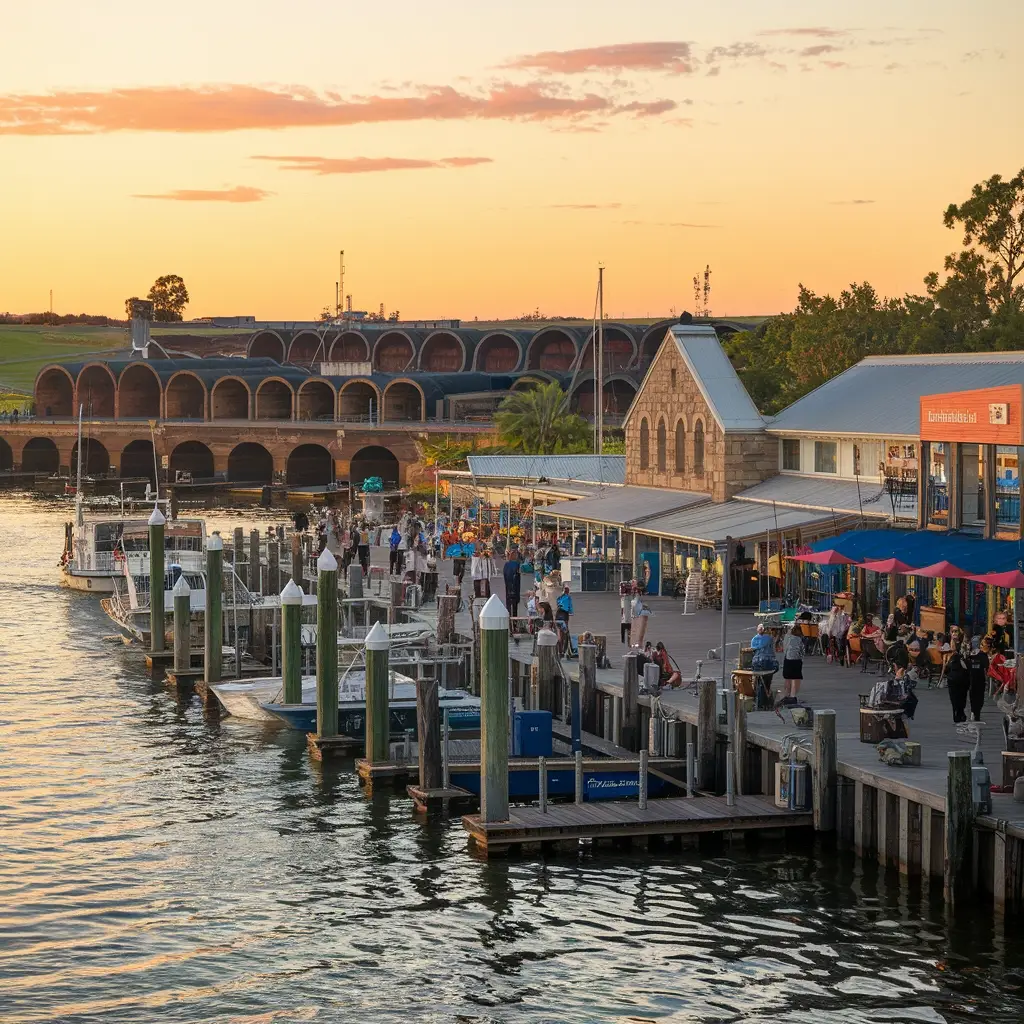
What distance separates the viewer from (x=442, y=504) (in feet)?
307

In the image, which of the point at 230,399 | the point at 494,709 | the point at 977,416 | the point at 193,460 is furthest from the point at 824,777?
the point at 230,399

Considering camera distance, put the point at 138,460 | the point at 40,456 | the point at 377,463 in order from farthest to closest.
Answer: the point at 40,456 → the point at 138,460 → the point at 377,463

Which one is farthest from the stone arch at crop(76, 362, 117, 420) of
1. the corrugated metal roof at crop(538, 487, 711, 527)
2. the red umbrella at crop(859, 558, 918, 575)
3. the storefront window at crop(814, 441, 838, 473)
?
the red umbrella at crop(859, 558, 918, 575)

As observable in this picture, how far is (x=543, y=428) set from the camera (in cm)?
9619

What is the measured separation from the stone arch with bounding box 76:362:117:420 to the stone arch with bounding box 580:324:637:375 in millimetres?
42164

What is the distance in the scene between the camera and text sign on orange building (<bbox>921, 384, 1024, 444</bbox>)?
35750mm

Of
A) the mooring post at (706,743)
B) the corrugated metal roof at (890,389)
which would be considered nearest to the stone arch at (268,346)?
the corrugated metal roof at (890,389)

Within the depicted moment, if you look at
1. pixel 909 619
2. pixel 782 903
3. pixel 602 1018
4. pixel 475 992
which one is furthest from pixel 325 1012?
pixel 909 619

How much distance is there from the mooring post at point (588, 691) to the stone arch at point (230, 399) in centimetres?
11371

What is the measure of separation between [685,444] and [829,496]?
8.96 m

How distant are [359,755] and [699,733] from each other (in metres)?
9.18

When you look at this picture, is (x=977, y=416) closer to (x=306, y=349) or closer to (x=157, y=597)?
(x=157, y=597)

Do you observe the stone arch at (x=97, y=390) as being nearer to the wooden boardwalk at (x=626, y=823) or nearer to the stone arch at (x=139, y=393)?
the stone arch at (x=139, y=393)

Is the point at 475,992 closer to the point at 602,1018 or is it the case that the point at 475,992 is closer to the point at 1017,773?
the point at 602,1018
